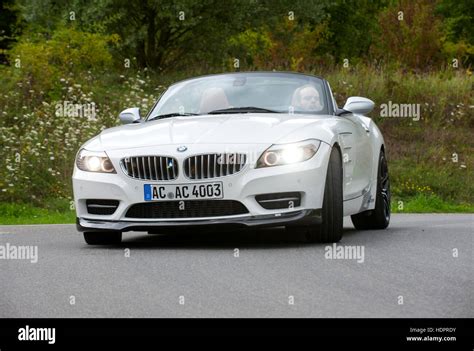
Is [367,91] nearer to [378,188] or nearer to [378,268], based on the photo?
[378,188]

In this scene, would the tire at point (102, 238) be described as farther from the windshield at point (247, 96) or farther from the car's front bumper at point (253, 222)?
the windshield at point (247, 96)

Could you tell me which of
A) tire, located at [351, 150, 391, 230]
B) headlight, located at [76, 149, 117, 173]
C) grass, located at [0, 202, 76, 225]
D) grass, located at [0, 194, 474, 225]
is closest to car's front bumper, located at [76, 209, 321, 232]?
headlight, located at [76, 149, 117, 173]

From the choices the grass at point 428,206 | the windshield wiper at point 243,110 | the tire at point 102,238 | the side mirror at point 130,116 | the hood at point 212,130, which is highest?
the hood at point 212,130

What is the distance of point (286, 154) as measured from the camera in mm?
9977

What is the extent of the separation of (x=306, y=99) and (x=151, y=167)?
7.14 feet

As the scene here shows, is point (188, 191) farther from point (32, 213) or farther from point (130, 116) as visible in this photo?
point (32, 213)

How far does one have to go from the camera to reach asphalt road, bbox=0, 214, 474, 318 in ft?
22.6

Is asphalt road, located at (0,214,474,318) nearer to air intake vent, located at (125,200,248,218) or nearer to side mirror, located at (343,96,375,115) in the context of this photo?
air intake vent, located at (125,200,248,218)

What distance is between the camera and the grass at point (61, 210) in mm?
18000

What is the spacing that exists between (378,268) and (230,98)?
3346 millimetres

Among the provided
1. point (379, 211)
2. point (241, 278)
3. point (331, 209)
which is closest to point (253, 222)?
point (331, 209)

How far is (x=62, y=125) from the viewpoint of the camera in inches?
950

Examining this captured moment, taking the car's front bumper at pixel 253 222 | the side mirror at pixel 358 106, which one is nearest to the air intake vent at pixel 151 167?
the car's front bumper at pixel 253 222

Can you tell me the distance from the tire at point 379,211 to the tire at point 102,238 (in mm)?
2900
